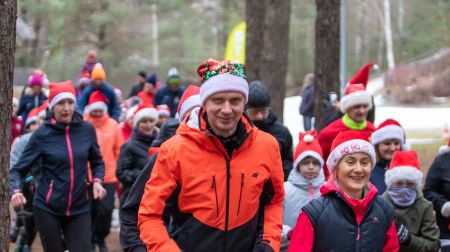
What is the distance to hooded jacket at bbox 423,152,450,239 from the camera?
6898 mm

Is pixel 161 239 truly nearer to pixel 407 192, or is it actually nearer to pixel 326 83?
pixel 407 192

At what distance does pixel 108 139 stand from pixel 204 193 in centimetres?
631

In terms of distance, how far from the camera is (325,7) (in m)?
11.8

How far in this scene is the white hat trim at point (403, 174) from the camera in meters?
6.08

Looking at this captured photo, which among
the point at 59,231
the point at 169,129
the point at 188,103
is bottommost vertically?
the point at 59,231

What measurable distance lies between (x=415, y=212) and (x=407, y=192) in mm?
172

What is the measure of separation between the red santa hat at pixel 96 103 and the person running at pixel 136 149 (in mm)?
1522

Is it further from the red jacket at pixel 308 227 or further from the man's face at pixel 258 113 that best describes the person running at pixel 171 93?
the red jacket at pixel 308 227

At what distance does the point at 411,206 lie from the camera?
599 centimetres

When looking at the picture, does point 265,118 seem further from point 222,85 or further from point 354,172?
point 222,85

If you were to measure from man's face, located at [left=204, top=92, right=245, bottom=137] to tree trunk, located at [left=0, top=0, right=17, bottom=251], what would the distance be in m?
1.19

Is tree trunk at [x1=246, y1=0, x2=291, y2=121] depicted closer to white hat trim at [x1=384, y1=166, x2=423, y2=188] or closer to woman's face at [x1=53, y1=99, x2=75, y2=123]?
woman's face at [x1=53, y1=99, x2=75, y2=123]

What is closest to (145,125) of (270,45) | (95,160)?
(95,160)

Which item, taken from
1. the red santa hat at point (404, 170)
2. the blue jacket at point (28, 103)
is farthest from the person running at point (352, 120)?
the blue jacket at point (28, 103)
